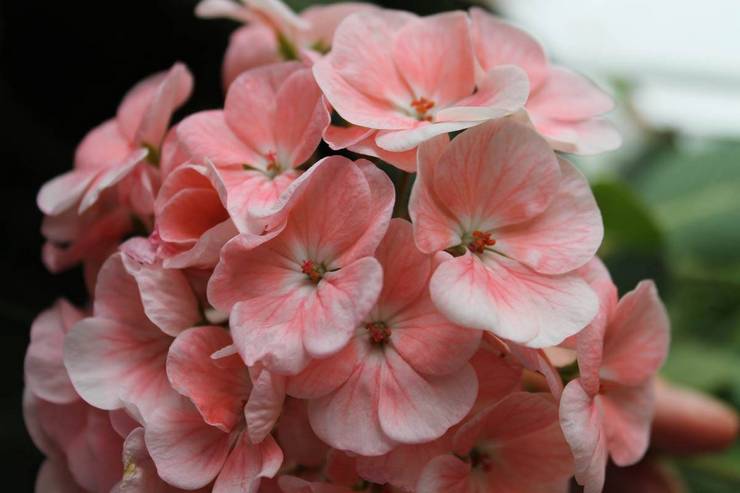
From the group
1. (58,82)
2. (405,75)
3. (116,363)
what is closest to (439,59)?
(405,75)

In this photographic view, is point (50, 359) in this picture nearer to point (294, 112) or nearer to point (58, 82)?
point (294, 112)

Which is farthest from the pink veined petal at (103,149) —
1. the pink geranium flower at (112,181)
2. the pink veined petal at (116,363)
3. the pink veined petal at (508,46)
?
the pink veined petal at (508,46)

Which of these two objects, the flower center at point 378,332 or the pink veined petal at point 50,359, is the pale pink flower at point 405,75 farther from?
the pink veined petal at point 50,359

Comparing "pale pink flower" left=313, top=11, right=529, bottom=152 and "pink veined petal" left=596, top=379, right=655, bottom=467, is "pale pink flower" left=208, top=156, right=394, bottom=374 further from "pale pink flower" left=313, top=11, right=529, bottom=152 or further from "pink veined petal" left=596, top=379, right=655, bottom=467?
"pink veined petal" left=596, top=379, right=655, bottom=467

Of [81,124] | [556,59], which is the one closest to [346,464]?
[81,124]

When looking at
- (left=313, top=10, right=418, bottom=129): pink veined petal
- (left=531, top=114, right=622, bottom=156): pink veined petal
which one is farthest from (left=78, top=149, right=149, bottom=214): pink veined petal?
(left=531, top=114, right=622, bottom=156): pink veined petal

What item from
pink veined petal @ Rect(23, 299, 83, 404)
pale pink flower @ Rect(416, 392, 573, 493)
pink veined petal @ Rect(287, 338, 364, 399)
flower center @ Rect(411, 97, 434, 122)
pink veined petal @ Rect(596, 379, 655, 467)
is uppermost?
flower center @ Rect(411, 97, 434, 122)
